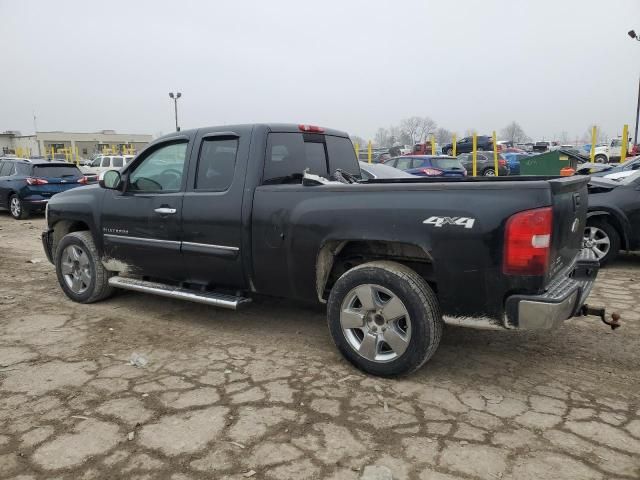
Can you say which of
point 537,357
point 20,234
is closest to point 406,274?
point 537,357

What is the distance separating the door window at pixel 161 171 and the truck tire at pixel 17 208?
10.1 metres

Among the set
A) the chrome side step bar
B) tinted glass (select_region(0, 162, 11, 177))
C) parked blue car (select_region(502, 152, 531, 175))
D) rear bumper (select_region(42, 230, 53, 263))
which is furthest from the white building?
the chrome side step bar

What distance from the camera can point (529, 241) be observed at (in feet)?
10.00

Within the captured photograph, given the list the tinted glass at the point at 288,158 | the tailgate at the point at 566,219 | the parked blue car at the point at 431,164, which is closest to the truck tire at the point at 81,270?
the tinted glass at the point at 288,158

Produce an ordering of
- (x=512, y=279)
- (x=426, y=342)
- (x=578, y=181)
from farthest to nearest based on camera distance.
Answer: (x=578, y=181)
(x=426, y=342)
(x=512, y=279)

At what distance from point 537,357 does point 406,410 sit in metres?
1.40

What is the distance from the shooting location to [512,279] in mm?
3135

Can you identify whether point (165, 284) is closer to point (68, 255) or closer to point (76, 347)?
point (76, 347)

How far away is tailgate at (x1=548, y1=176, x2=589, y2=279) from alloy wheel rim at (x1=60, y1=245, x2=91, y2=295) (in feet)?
14.6

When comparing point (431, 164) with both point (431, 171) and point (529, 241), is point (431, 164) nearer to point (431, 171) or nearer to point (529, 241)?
point (431, 171)

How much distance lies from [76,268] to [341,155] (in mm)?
3089

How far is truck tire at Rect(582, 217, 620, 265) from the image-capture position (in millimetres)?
6688

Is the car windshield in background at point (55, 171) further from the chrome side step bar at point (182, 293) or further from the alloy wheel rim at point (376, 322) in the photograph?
the alloy wheel rim at point (376, 322)

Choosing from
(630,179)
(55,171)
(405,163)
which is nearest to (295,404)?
(630,179)
